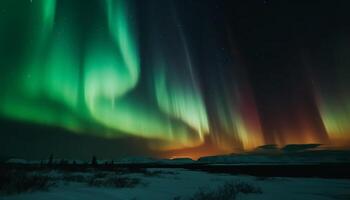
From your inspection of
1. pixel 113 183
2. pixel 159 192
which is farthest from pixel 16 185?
pixel 159 192

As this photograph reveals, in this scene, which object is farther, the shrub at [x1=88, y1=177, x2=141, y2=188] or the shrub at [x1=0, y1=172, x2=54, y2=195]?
the shrub at [x1=88, y1=177, x2=141, y2=188]

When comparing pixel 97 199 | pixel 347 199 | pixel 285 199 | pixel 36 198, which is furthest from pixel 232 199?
pixel 36 198

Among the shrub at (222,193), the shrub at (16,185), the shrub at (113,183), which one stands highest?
the shrub at (16,185)

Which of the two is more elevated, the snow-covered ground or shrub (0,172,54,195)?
shrub (0,172,54,195)

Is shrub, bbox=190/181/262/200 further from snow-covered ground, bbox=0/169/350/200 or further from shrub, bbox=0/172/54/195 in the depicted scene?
shrub, bbox=0/172/54/195

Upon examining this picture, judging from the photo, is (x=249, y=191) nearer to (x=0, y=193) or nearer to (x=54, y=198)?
(x=54, y=198)

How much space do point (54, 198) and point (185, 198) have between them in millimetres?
5013

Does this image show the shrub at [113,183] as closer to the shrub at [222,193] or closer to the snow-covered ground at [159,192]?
the snow-covered ground at [159,192]

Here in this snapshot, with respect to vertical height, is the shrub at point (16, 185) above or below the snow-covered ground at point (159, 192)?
above

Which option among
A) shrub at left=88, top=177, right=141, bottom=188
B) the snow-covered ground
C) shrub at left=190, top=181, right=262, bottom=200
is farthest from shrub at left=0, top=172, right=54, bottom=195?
shrub at left=190, top=181, right=262, bottom=200

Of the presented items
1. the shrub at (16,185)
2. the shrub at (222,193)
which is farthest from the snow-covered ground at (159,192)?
the shrub at (16,185)

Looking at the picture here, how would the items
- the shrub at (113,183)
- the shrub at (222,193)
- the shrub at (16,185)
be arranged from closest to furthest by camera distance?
the shrub at (16,185)
the shrub at (222,193)
the shrub at (113,183)

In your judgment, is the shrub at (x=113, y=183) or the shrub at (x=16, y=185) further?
the shrub at (x=113, y=183)

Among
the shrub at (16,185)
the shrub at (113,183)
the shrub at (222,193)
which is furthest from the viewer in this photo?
the shrub at (113,183)
